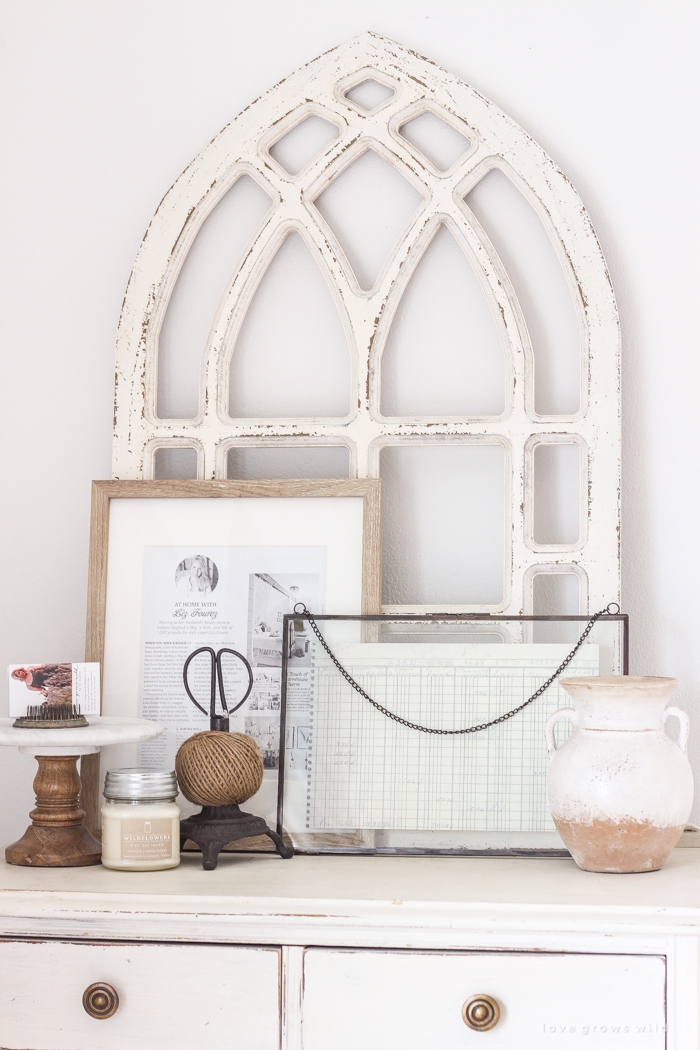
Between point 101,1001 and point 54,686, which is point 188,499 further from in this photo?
point 101,1001

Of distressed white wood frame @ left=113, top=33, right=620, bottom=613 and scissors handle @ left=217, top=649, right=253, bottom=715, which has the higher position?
distressed white wood frame @ left=113, top=33, right=620, bottom=613

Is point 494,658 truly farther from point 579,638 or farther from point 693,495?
point 693,495

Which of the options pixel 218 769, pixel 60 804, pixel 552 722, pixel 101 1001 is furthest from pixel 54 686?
pixel 552 722

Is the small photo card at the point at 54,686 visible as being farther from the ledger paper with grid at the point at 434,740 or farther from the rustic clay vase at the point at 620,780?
the rustic clay vase at the point at 620,780

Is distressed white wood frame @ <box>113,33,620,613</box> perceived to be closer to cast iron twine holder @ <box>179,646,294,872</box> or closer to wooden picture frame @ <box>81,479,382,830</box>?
wooden picture frame @ <box>81,479,382,830</box>

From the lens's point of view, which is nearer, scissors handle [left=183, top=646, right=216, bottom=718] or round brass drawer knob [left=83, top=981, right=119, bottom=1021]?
round brass drawer knob [left=83, top=981, right=119, bottom=1021]

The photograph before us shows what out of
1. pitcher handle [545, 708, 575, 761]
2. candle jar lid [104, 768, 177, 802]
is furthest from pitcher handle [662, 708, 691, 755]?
candle jar lid [104, 768, 177, 802]

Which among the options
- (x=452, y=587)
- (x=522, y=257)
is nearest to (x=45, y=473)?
(x=452, y=587)

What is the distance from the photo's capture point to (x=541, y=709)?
1.17 meters

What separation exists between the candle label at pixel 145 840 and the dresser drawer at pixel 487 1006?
24cm

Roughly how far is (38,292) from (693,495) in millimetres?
1033

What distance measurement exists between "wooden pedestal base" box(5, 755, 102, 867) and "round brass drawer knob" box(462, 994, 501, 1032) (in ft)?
1.52

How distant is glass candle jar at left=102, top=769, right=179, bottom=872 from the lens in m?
1.04

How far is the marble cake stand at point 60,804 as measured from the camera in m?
1.05
